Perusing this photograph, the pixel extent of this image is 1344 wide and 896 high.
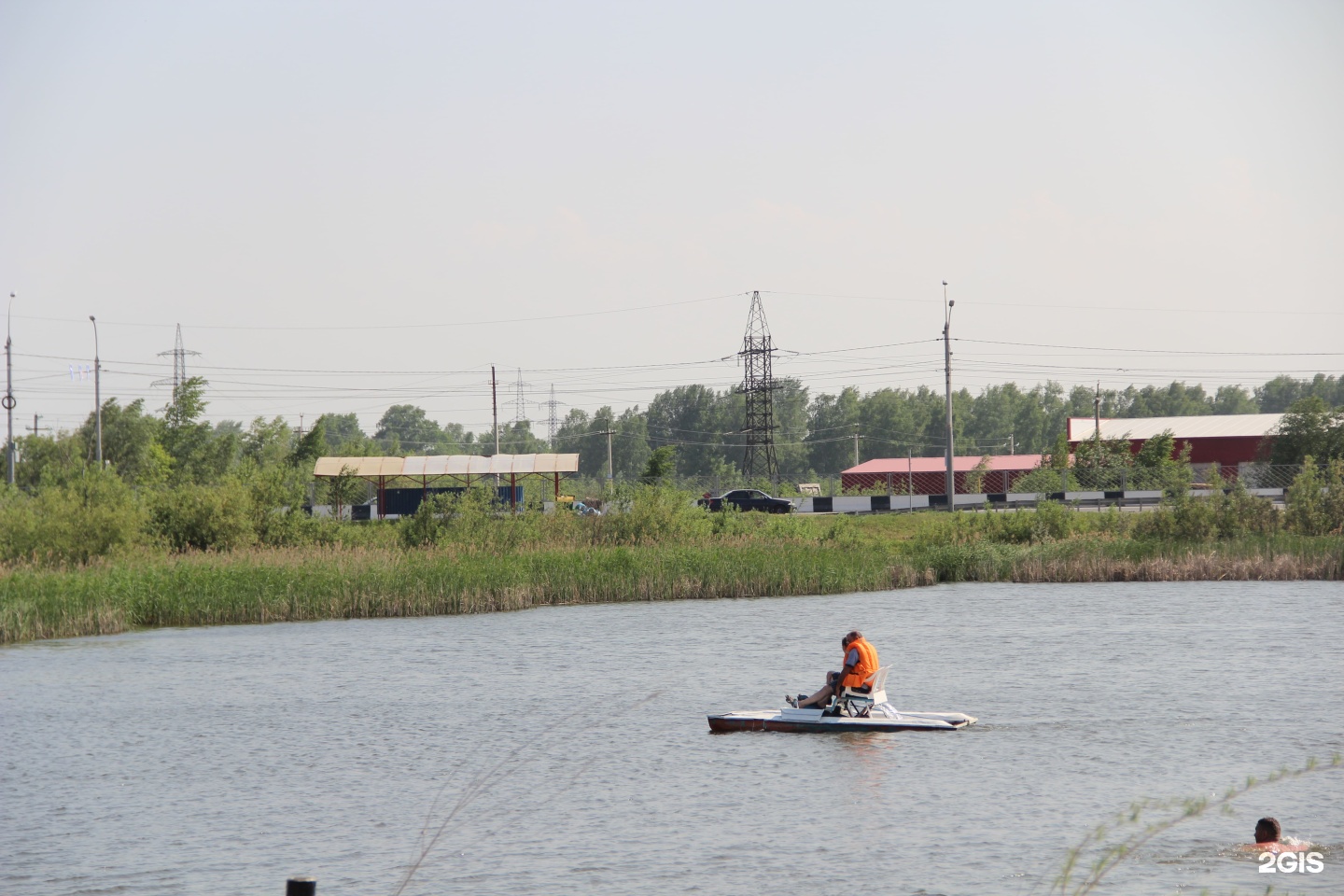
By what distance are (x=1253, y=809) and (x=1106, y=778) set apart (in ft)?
7.85

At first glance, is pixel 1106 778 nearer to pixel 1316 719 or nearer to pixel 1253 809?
pixel 1253 809

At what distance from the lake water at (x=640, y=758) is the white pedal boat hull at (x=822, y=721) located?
27 centimetres

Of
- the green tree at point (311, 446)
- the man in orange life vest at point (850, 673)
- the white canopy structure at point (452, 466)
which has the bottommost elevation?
the man in orange life vest at point (850, 673)

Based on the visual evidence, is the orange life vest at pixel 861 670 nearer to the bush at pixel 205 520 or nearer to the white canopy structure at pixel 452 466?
the bush at pixel 205 520

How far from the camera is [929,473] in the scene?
118375 mm

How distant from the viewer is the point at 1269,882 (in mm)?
15500

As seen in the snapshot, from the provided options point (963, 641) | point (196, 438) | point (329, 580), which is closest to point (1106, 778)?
point (963, 641)

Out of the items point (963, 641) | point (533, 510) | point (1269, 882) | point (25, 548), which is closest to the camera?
point (1269, 882)

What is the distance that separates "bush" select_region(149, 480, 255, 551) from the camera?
171 feet

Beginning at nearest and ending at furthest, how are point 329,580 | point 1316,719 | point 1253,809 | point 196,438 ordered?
point 1253,809, point 1316,719, point 329,580, point 196,438

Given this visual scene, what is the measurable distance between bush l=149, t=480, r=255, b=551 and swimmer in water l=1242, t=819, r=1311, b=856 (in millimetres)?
42490

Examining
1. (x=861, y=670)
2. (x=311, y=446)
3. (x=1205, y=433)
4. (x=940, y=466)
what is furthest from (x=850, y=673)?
(x=940, y=466)

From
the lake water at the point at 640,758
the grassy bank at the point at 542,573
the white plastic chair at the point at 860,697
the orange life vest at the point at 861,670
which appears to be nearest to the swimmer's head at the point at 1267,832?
the lake water at the point at 640,758

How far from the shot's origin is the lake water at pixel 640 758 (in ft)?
56.0
